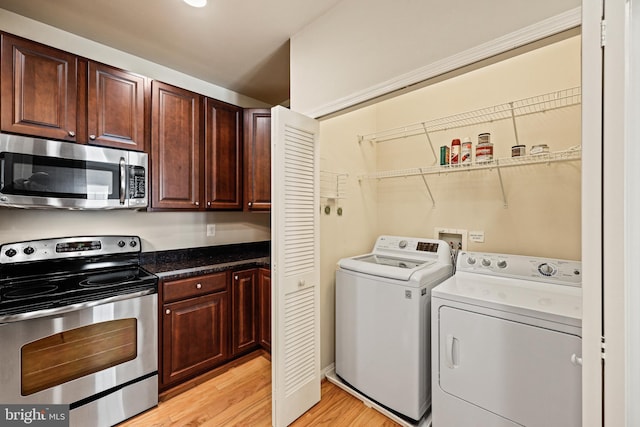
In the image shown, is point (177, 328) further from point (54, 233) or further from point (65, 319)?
point (54, 233)

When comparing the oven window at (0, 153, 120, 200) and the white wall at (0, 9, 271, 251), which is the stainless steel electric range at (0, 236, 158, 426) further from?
the oven window at (0, 153, 120, 200)

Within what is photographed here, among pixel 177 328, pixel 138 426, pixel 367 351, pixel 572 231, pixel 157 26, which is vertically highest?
pixel 157 26

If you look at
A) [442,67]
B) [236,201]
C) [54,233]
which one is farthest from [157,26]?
[442,67]

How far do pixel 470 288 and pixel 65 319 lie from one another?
228 cm

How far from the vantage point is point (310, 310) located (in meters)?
A: 1.84

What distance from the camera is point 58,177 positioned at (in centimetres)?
171

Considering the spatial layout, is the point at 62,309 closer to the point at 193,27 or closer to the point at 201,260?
the point at 201,260

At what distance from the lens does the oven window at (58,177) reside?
157 centimetres

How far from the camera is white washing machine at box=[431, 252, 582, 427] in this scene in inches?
Answer: 46.8

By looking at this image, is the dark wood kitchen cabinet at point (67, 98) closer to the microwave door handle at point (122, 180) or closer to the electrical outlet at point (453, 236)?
the microwave door handle at point (122, 180)

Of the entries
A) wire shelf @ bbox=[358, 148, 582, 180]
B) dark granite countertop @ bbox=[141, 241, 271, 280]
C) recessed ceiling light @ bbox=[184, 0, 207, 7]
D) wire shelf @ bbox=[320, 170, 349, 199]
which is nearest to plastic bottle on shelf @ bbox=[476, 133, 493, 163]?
wire shelf @ bbox=[358, 148, 582, 180]

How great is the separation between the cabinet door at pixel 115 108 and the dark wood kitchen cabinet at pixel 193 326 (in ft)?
3.59

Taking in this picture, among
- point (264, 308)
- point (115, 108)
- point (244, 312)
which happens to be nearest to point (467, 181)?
point (264, 308)

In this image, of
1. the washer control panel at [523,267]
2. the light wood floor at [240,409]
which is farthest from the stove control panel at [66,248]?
the washer control panel at [523,267]
